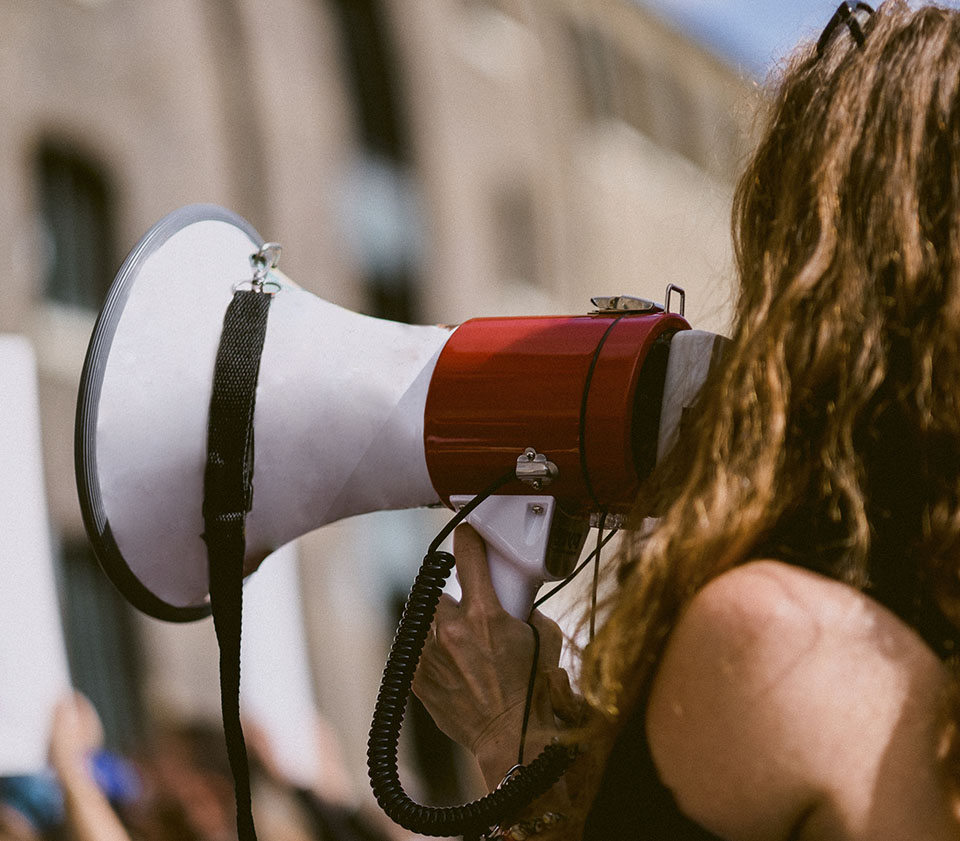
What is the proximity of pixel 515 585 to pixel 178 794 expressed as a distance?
5.00 metres

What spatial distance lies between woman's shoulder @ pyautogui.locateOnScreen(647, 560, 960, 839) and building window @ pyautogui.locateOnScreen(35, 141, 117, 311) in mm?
6017

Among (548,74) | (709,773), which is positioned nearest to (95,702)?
(709,773)

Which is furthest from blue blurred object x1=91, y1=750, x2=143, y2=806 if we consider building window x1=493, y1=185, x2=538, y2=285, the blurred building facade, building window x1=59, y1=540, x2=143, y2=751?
building window x1=493, y1=185, x2=538, y2=285

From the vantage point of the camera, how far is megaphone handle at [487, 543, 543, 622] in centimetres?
132

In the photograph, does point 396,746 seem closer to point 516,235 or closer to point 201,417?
point 201,417

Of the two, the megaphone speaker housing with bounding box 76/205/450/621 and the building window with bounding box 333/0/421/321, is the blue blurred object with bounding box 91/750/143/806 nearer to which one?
the building window with bounding box 333/0/421/321

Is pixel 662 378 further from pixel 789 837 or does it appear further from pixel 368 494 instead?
pixel 789 837

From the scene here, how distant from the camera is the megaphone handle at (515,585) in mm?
1320

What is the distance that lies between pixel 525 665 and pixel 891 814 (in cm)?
49

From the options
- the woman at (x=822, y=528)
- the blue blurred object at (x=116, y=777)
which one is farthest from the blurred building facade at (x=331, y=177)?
the woman at (x=822, y=528)

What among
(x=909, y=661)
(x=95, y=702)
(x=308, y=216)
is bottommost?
(x=95, y=702)

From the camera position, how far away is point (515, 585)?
4.34ft

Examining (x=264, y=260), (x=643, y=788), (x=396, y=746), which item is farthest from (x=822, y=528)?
(x=264, y=260)

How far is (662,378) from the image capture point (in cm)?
132
